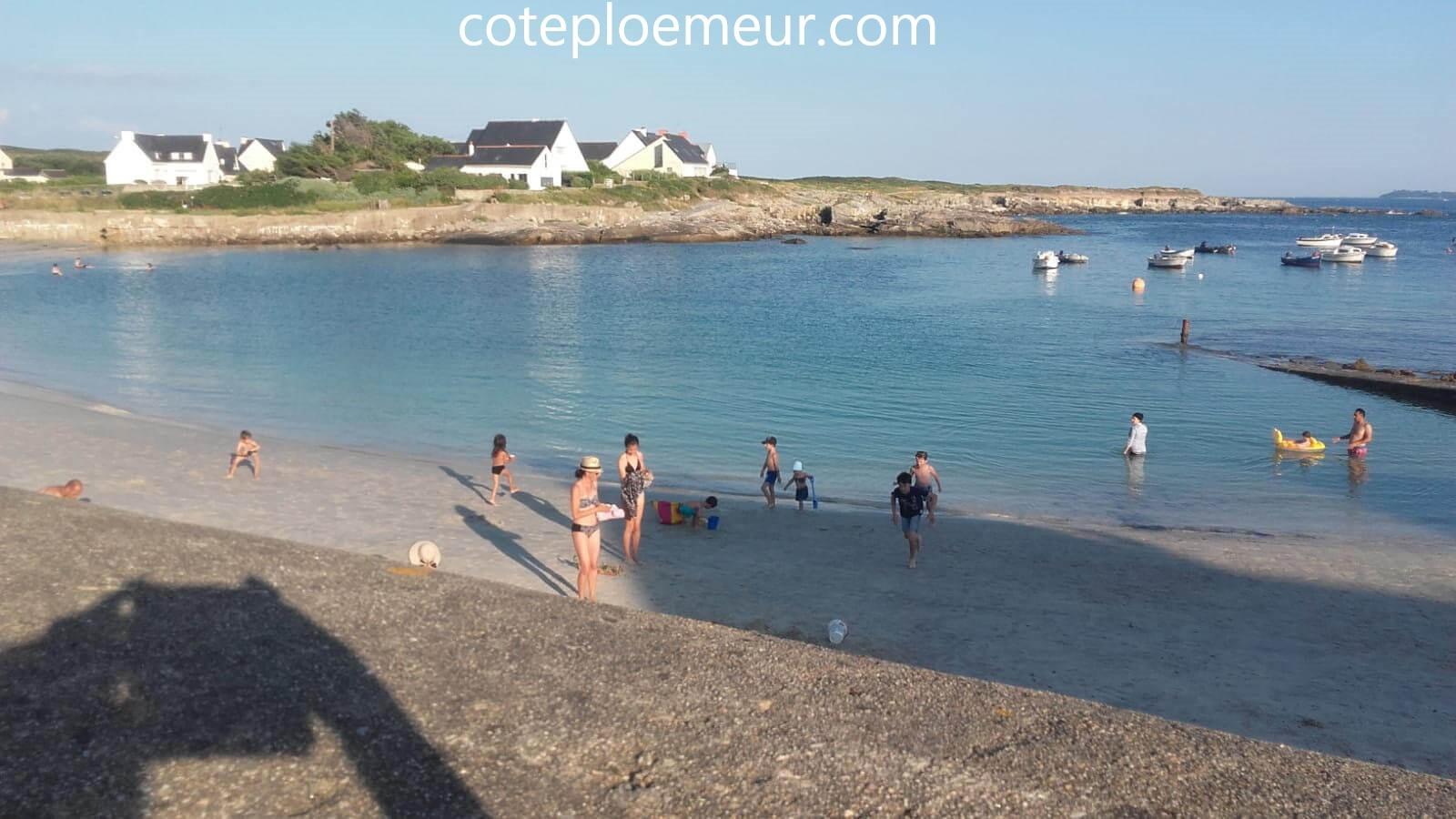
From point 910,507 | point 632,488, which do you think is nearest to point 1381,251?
point 910,507

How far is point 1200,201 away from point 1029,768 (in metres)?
198

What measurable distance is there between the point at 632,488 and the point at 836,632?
3.34 meters

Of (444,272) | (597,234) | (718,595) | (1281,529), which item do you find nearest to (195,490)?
(718,595)

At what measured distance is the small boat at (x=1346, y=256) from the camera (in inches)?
2726

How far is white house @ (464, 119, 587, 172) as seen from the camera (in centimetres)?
8825

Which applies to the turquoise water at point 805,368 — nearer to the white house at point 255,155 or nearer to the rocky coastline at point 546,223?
the rocky coastline at point 546,223

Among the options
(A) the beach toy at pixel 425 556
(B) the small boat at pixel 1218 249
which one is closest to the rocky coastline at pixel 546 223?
(B) the small boat at pixel 1218 249

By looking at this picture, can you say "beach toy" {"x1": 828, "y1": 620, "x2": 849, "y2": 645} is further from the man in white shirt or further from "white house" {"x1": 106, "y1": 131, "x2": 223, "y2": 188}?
"white house" {"x1": 106, "y1": 131, "x2": 223, "y2": 188}

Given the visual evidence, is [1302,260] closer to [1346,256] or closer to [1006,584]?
[1346,256]

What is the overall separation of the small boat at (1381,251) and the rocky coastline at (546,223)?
102ft

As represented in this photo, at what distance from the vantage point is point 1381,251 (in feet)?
245

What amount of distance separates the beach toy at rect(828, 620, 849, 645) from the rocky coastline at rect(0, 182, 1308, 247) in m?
67.8

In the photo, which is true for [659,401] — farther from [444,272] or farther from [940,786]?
[444,272]

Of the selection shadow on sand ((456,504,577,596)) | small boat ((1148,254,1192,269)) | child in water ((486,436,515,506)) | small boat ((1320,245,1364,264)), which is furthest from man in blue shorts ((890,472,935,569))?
small boat ((1320,245,1364,264))
